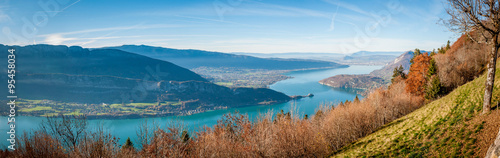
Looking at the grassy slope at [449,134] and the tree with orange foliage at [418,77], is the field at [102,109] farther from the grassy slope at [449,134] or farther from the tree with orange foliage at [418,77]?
the grassy slope at [449,134]

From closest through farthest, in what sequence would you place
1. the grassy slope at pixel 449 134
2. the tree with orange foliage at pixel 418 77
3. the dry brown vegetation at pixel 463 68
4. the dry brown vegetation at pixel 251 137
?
1. the grassy slope at pixel 449 134
2. the dry brown vegetation at pixel 251 137
3. the dry brown vegetation at pixel 463 68
4. the tree with orange foliage at pixel 418 77

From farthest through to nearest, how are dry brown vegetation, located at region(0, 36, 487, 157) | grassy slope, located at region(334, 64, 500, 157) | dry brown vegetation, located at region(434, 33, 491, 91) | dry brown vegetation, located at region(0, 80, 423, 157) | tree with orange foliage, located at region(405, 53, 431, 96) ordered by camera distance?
tree with orange foliage, located at region(405, 53, 431, 96), dry brown vegetation, located at region(434, 33, 491, 91), dry brown vegetation, located at region(0, 36, 487, 157), dry brown vegetation, located at region(0, 80, 423, 157), grassy slope, located at region(334, 64, 500, 157)

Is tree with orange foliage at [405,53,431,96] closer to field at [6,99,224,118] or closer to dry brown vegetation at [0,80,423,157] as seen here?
dry brown vegetation at [0,80,423,157]

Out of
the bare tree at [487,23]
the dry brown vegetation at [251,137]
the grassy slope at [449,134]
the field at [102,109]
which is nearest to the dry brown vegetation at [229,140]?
the dry brown vegetation at [251,137]

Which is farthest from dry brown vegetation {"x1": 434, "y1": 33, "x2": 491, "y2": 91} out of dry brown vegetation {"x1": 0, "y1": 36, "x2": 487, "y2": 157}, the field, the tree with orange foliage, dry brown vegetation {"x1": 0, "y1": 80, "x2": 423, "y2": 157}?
the field

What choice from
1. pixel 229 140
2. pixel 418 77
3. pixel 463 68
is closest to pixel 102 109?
pixel 229 140

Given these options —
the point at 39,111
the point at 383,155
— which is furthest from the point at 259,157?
the point at 39,111

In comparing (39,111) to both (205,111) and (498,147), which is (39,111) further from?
(498,147)
